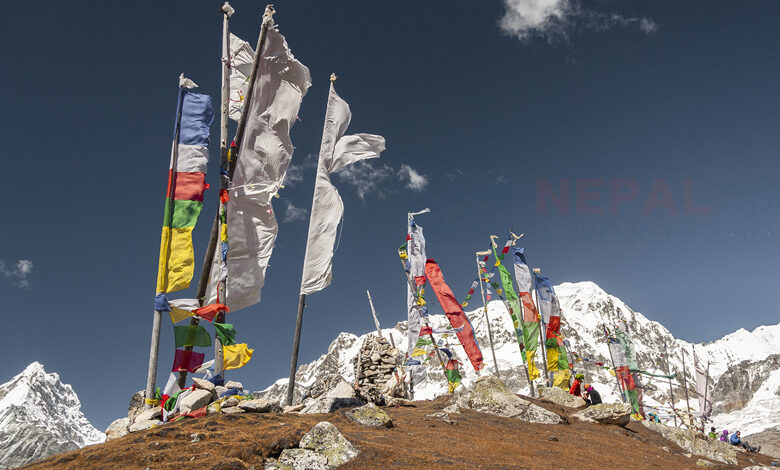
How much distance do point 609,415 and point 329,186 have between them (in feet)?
42.5

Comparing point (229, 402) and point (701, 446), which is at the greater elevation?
point (229, 402)

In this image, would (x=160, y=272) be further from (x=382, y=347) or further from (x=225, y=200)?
(x=382, y=347)

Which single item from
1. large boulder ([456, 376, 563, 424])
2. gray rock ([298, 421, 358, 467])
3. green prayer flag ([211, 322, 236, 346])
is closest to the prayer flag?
green prayer flag ([211, 322, 236, 346])

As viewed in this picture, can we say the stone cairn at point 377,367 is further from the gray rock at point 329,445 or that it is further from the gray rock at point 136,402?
the gray rock at point 329,445

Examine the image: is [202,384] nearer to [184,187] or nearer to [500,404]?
[184,187]

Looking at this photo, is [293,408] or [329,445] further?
[293,408]

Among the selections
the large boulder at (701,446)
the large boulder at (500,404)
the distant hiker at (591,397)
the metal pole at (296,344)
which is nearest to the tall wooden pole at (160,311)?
the metal pole at (296,344)

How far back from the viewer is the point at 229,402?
31.8 feet

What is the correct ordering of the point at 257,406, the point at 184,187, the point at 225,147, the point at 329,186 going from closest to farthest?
1. the point at 257,406
2. the point at 184,187
3. the point at 225,147
4. the point at 329,186

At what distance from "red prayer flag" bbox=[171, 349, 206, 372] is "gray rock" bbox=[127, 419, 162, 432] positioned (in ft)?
3.37

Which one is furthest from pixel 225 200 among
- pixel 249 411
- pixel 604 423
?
pixel 604 423

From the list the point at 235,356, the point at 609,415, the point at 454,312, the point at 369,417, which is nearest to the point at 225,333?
the point at 235,356

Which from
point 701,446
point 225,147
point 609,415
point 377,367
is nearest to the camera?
point 225,147

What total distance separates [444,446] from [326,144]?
8798 mm
